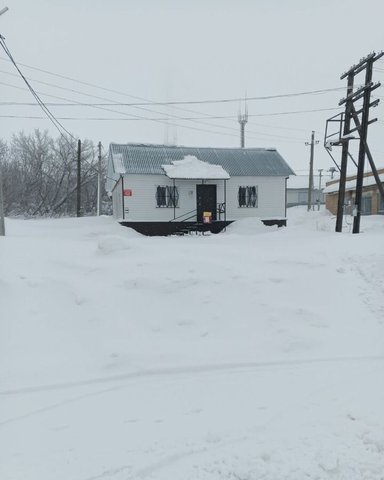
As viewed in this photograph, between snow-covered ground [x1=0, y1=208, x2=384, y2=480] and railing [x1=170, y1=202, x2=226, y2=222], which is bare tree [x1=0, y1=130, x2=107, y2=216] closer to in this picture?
railing [x1=170, y1=202, x2=226, y2=222]

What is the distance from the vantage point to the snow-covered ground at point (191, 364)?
3.46 m

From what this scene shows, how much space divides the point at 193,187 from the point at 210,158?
2.78 meters

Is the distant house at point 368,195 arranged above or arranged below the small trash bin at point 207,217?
above

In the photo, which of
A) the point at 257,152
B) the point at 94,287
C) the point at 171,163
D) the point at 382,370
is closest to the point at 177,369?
the point at 382,370

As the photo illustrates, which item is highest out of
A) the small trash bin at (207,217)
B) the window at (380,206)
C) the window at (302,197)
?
the window at (302,197)

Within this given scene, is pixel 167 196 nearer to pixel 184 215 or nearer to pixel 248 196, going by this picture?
pixel 184 215

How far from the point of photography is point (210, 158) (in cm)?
2394

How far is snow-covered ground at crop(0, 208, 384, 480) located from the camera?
3455mm

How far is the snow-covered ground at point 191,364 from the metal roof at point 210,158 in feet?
39.4

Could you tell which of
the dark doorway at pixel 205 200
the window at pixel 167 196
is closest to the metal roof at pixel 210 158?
the window at pixel 167 196

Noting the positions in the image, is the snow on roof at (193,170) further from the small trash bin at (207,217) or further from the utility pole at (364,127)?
the utility pole at (364,127)

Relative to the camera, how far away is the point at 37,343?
20.2 feet

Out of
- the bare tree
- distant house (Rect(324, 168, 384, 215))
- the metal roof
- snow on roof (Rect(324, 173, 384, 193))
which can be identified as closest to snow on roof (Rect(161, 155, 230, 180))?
the metal roof

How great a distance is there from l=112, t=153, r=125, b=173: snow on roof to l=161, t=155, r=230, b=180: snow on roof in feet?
7.33
